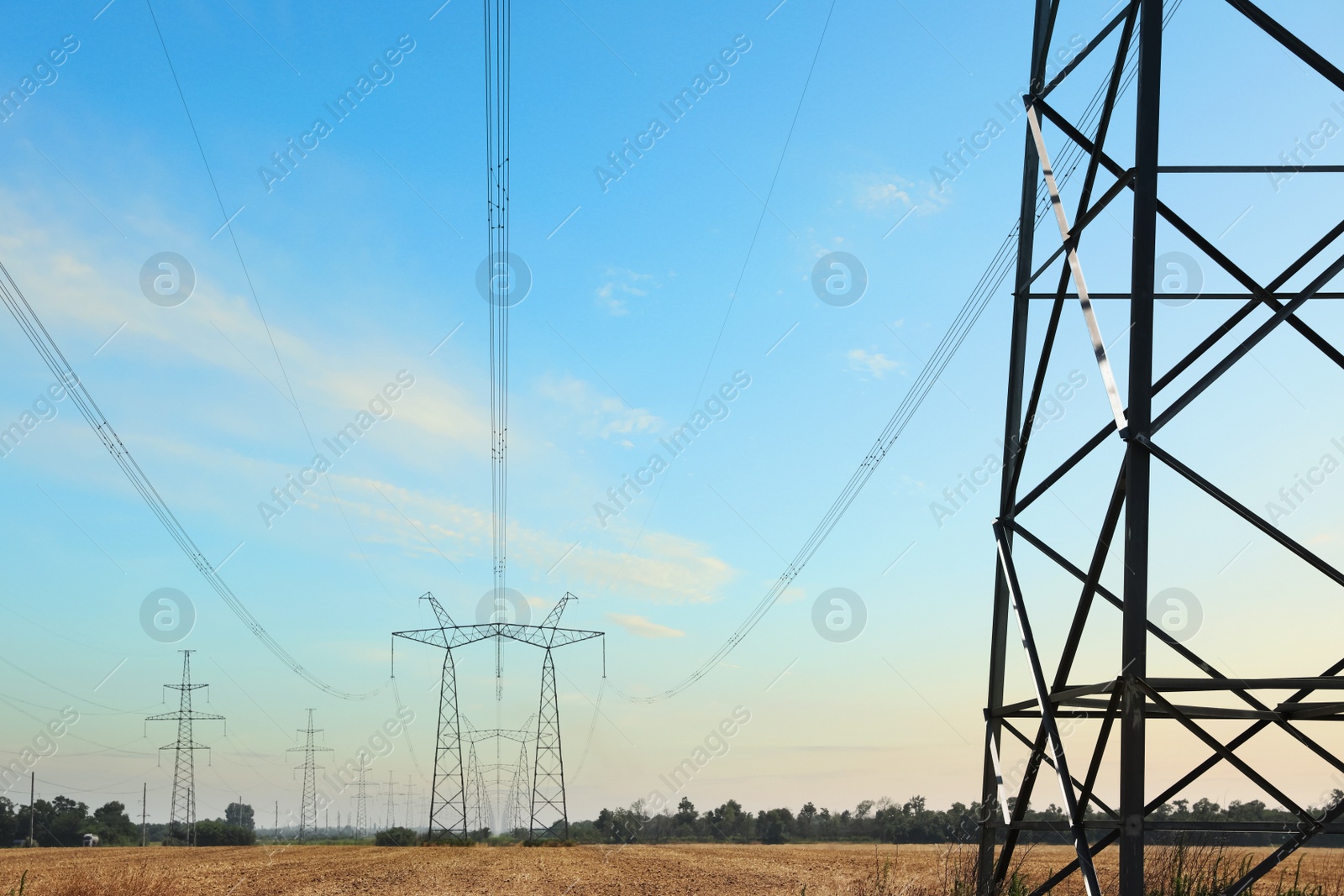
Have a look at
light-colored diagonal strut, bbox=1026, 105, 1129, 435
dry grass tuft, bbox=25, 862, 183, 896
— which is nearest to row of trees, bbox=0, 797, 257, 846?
dry grass tuft, bbox=25, 862, 183, 896

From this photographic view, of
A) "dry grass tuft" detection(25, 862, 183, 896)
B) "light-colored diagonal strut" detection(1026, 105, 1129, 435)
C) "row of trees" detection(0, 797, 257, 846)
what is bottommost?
"row of trees" detection(0, 797, 257, 846)

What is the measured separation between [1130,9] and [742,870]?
3330cm

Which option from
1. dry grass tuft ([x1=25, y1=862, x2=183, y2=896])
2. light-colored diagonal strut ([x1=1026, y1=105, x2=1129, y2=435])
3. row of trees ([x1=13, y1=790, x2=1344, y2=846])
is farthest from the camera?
row of trees ([x1=13, y1=790, x2=1344, y2=846])

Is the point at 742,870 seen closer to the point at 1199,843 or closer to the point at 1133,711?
the point at 1199,843

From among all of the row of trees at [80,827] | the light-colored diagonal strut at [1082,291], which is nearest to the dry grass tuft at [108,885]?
the light-colored diagonal strut at [1082,291]

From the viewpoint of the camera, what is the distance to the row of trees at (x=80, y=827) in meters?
92.2

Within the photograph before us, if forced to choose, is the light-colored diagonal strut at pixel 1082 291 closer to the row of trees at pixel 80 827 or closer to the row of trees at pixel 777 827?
the row of trees at pixel 777 827

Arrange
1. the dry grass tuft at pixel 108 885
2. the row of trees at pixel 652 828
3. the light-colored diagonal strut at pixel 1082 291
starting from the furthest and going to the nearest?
the row of trees at pixel 652 828 < the dry grass tuft at pixel 108 885 < the light-colored diagonal strut at pixel 1082 291

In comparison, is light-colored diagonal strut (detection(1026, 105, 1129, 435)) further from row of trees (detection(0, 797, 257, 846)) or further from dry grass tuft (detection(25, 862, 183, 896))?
row of trees (detection(0, 797, 257, 846))

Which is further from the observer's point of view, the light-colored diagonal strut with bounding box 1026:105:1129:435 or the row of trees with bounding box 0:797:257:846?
the row of trees with bounding box 0:797:257:846

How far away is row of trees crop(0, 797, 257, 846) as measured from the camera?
303 ft

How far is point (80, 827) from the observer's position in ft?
331

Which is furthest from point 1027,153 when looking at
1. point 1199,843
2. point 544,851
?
A: point 544,851

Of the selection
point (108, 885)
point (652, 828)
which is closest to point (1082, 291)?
point (108, 885)
